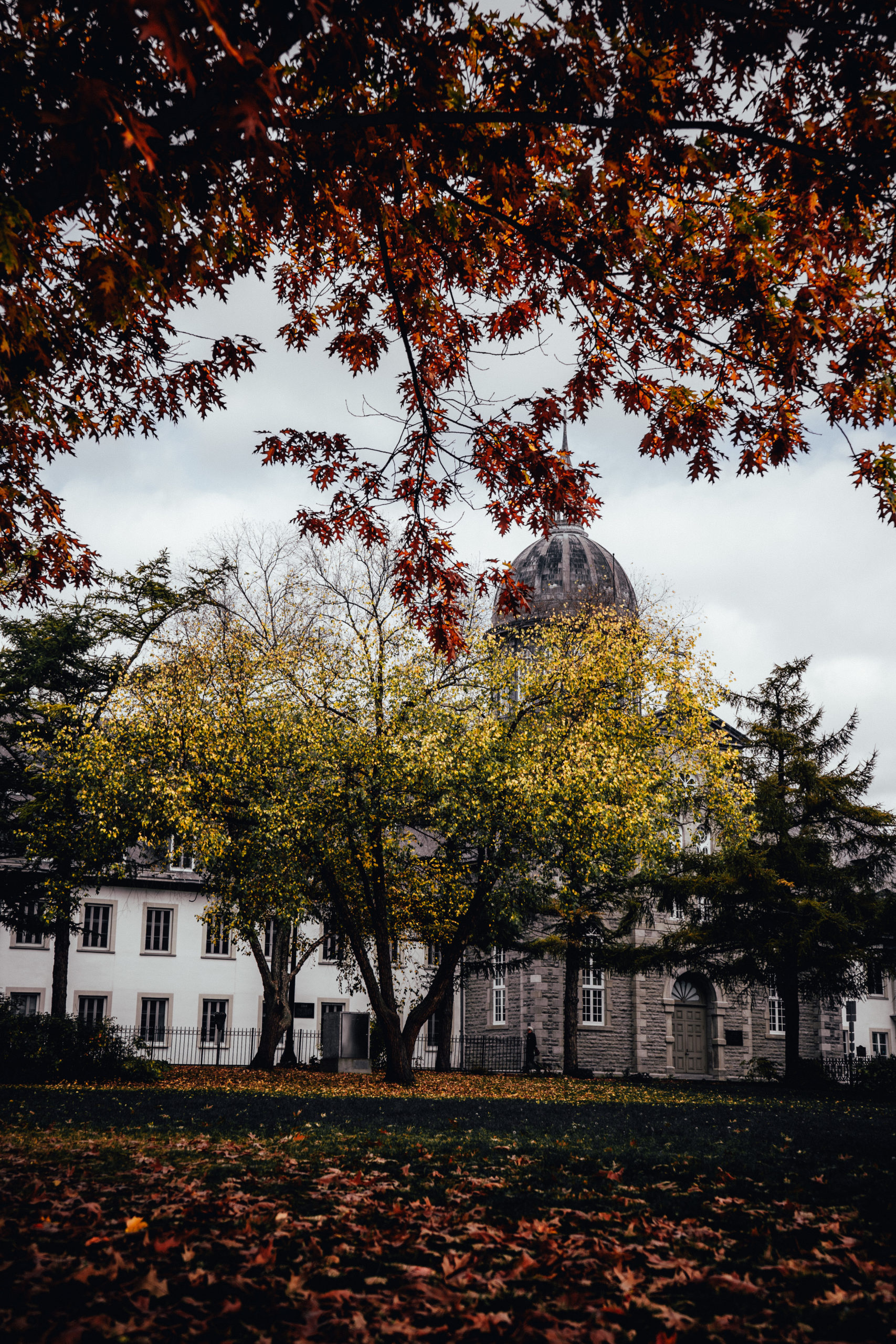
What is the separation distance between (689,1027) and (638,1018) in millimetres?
2908

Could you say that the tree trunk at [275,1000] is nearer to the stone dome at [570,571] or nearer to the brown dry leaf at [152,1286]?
the stone dome at [570,571]

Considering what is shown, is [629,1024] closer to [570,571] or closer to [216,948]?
[216,948]

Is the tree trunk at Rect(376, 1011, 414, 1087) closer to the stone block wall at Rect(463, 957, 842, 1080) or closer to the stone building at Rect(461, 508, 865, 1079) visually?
the stone block wall at Rect(463, 957, 842, 1080)

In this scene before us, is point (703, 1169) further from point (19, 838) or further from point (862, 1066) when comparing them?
point (862, 1066)

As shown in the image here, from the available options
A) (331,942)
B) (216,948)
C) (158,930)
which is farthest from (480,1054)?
(158,930)

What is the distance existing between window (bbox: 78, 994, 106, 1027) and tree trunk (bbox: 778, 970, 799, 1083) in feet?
71.8

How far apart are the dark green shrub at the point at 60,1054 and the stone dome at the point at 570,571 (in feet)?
76.8

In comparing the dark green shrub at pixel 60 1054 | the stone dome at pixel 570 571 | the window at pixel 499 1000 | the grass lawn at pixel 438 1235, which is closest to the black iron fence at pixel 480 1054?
the window at pixel 499 1000

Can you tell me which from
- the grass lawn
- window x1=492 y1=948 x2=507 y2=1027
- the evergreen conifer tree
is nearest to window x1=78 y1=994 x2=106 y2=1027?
window x1=492 y1=948 x2=507 y2=1027

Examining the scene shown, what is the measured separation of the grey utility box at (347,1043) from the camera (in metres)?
23.4

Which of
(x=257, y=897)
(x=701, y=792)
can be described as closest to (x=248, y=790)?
(x=257, y=897)

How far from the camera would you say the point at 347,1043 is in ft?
77.7

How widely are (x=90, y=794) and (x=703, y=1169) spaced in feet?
48.2

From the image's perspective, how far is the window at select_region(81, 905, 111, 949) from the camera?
33.4 meters
